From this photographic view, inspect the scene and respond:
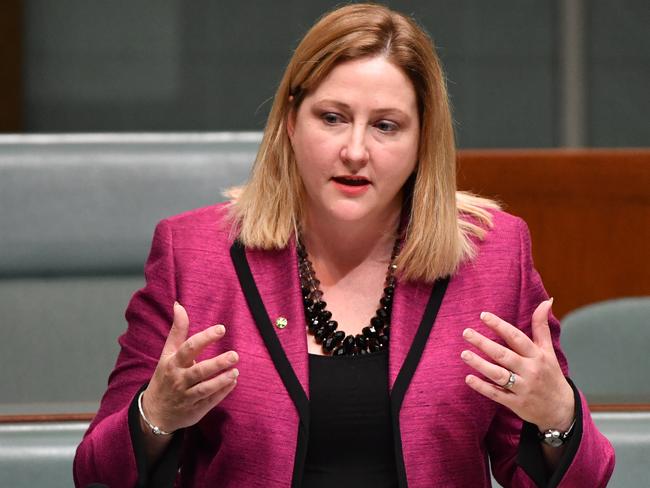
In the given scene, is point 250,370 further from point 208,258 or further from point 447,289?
point 447,289

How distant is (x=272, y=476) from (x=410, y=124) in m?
0.47

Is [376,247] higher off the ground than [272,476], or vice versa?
[376,247]

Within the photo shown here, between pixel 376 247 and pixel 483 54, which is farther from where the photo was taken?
pixel 483 54

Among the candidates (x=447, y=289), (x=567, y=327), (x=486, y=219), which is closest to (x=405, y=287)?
(x=447, y=289)

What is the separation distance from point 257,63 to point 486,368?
101 inches

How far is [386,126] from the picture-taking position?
51.8 inches

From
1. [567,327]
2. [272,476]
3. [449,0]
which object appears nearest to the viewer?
[272,476]

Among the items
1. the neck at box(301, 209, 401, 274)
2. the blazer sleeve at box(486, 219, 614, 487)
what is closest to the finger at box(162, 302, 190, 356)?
the neck at box(301, 209, 401, 274)

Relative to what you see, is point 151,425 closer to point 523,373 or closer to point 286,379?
point 286,379

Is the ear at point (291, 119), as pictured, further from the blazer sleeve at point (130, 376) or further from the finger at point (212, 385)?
the finger at point (212, 385)

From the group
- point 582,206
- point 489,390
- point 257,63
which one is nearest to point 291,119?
point 489,390

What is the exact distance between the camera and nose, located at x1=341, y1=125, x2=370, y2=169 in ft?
4.14

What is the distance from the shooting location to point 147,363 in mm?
1288

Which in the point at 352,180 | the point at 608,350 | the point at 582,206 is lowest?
the point at 608,350
